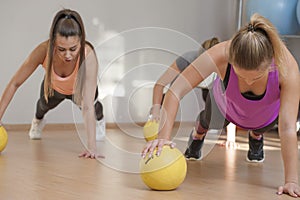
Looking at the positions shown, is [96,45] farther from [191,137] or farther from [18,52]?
[191,137]

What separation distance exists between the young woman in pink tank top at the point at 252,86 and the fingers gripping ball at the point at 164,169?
0.03 meters

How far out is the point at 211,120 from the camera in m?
2.17

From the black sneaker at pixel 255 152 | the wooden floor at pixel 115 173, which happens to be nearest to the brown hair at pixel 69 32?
the wooden floor at pixel 115 173

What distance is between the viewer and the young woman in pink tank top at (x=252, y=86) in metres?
1.59

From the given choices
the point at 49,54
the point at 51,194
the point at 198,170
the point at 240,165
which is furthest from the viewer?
the point at 49,54

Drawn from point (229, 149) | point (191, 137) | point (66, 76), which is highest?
point (66, 76)

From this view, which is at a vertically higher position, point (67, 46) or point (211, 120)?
point (67, 46)

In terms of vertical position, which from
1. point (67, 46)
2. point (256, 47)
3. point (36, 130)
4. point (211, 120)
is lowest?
point (36, 130)

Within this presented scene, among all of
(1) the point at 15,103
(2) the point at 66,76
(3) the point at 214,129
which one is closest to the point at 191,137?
(3) the point at 214,129

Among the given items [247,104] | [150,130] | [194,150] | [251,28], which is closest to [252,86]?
[247,104]

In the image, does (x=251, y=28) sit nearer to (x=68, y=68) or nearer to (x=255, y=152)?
(x=255, y=152)

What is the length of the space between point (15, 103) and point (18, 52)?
30 centimetres

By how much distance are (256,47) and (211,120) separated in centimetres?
65

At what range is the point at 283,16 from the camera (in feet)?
11.7
